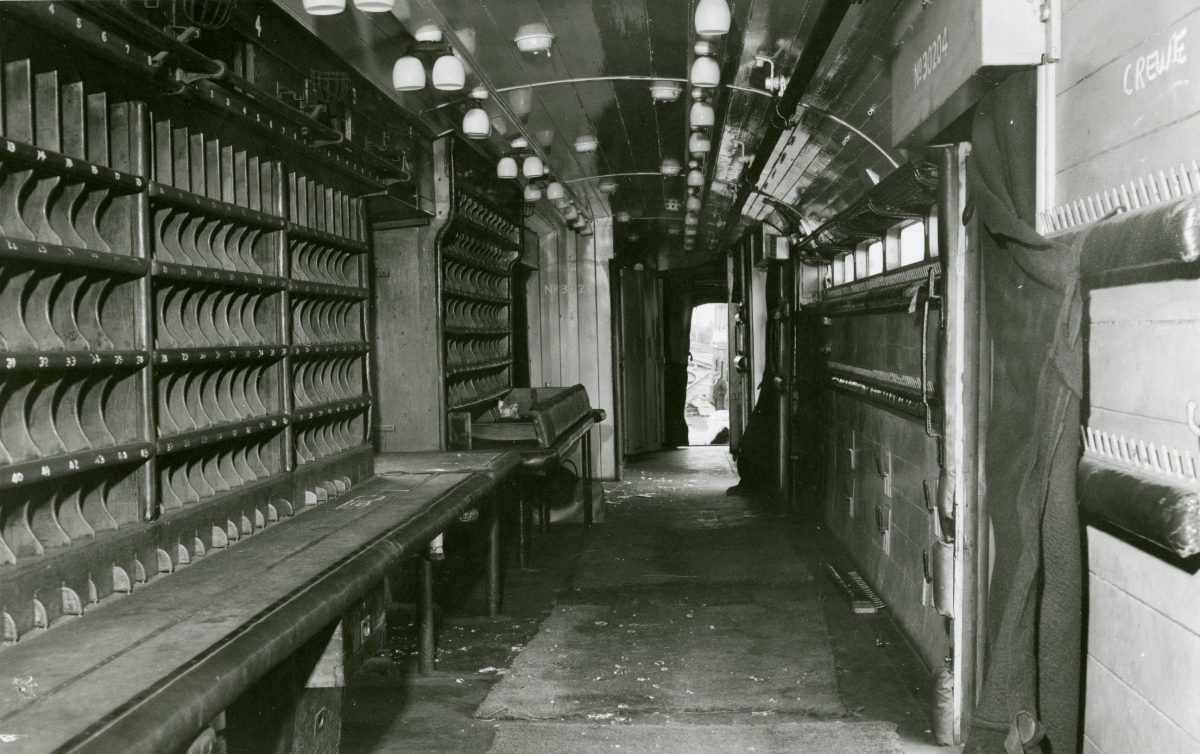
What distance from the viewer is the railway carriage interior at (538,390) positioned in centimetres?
225

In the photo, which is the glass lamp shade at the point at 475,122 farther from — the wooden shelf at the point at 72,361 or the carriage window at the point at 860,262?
the carriage window at the point at 860,262

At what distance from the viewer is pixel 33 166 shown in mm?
2449

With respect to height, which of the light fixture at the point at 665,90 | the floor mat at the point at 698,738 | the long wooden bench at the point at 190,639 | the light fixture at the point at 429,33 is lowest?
the floor mat at the point at 698,738

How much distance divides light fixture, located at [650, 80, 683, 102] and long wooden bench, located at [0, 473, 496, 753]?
3.43 meters

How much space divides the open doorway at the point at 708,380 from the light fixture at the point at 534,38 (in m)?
13.5

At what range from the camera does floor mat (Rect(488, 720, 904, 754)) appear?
156 inches

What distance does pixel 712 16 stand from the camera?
13.8 feet

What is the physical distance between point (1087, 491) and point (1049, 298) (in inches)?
19.2

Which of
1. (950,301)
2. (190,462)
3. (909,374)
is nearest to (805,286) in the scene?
(909,374)

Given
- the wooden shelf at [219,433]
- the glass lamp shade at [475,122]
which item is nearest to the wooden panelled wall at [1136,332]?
the wooden shelf at [219,433]

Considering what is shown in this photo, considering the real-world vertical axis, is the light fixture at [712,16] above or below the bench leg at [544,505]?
above

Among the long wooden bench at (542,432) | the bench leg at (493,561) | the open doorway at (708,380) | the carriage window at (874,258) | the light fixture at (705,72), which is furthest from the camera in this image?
the open doorway at (708,380)

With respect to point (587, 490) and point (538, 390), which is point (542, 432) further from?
point (587, 490)

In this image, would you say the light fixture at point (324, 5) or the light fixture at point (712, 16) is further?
the light fixture at point (712, 16)
